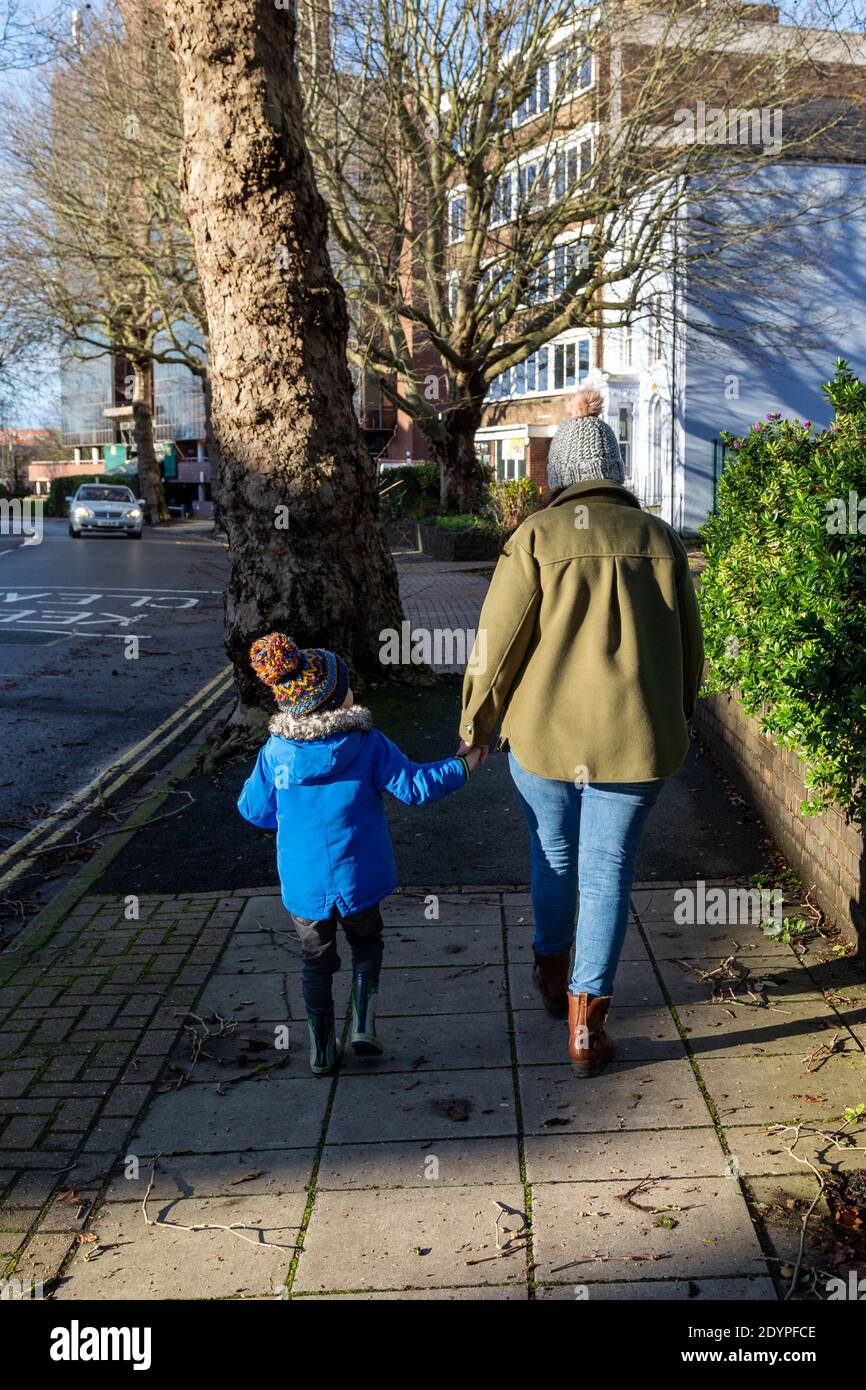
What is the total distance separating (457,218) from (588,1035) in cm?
2406

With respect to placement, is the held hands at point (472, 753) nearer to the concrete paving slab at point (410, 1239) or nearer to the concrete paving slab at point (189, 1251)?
the concrete paving slab at point (410, 1239)

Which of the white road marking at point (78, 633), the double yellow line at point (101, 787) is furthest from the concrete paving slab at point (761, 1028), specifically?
the white road marking at point (78, 633)

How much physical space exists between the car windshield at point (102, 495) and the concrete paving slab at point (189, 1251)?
122ft

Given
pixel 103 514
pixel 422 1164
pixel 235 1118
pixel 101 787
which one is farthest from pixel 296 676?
pixel 103 514

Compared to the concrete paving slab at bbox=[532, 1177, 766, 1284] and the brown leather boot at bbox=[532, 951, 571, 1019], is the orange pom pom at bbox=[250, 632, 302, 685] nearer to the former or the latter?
the brown leather boot at bbox=[532, 951, 571, 1019]

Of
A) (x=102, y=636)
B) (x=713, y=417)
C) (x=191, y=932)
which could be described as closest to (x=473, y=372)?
(x=713, y=417)

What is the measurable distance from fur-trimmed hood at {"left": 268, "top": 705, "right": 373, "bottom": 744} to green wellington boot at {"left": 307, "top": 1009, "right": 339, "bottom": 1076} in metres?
0.92

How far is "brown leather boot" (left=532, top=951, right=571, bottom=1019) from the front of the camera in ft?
14.3

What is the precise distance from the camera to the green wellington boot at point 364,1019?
416cm

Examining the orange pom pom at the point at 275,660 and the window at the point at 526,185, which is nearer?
the orange pom pom at the point at 275,660

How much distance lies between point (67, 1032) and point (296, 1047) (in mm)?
845

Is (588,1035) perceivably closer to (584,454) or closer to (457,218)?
(584,454)

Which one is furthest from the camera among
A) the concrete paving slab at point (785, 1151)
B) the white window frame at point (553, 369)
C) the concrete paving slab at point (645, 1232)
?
the white window frame at point (553, 369)

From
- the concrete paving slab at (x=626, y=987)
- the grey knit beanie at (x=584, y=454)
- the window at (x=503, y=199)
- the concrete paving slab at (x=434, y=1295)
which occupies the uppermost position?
the window at (x=503, y=199)
